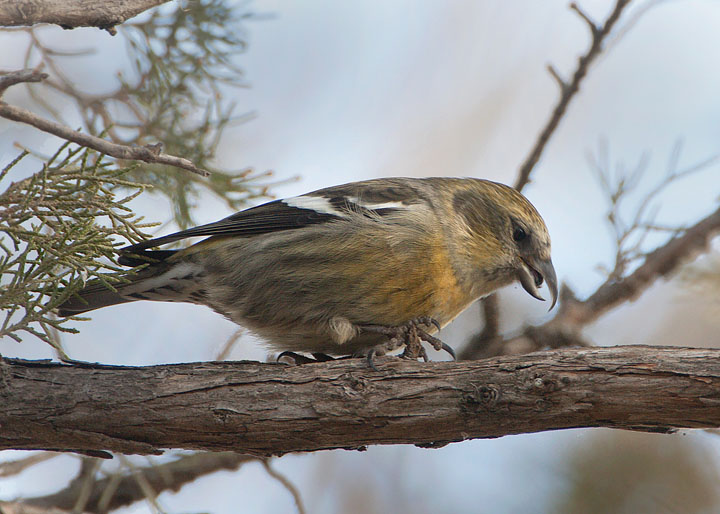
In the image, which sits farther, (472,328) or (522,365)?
(472,328)

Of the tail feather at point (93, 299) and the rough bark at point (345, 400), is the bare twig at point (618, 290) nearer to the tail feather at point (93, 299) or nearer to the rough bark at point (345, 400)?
the rough bark at point (345, 400)

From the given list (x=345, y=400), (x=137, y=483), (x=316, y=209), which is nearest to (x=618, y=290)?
(x=316, y=209)

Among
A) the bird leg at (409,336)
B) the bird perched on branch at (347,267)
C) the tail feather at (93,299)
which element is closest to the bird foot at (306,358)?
the bird perched on branch at (347,267)

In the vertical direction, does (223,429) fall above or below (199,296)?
below

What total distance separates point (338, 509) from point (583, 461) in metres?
2.91

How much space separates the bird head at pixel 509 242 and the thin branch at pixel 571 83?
28cm

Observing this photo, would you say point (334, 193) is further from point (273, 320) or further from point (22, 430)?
point (22, 430)

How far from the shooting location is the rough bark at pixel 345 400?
2895 millimetres

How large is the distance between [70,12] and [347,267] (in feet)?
5.82

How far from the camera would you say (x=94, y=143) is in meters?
3.02

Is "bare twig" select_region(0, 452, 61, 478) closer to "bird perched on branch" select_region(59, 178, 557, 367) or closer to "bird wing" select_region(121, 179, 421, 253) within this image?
"bird perched on branch" select_region(59, 178, 557, 367)

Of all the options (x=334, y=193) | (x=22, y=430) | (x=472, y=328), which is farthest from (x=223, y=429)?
(x=472, y=328)

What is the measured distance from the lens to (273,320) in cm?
399

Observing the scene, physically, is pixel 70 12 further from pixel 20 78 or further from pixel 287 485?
pixel 287 485
